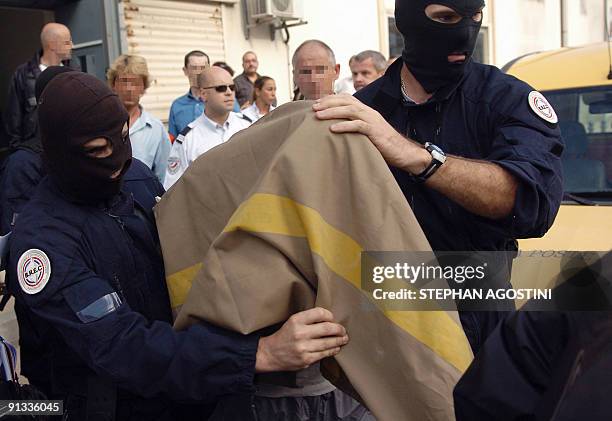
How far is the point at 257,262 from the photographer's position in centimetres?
150

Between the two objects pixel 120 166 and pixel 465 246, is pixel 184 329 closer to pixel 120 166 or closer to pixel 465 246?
pixel 120 166

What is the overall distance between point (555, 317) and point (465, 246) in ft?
2.77

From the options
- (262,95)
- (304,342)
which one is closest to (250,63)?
(262,95)

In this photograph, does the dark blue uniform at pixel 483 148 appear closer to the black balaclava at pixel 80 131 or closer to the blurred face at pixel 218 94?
the black balaclava at pixel 80 131

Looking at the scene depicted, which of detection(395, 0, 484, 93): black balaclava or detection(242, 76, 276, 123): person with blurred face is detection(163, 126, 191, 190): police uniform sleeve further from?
detection(395, 0, 484, 93): black balaclava

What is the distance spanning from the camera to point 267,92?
589cm

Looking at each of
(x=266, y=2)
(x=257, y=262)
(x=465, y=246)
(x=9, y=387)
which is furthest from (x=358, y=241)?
(x=266, y=2)

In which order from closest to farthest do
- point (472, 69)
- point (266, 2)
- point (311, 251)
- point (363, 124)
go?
point (311, 251)
point (363, 124)
point (472, 69)
point (266, 2)

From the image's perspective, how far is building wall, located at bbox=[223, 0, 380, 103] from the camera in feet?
→ 28.1

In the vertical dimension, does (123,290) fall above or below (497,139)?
below

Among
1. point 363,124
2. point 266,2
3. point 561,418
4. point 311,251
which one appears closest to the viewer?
point 561,418

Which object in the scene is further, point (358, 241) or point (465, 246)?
point (465, 246)

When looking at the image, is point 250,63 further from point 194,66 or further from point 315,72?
point 315,72

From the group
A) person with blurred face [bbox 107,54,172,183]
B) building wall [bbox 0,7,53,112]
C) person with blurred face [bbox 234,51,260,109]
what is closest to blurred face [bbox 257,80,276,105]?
person with blurred face [bbox 234,51,260,109]
